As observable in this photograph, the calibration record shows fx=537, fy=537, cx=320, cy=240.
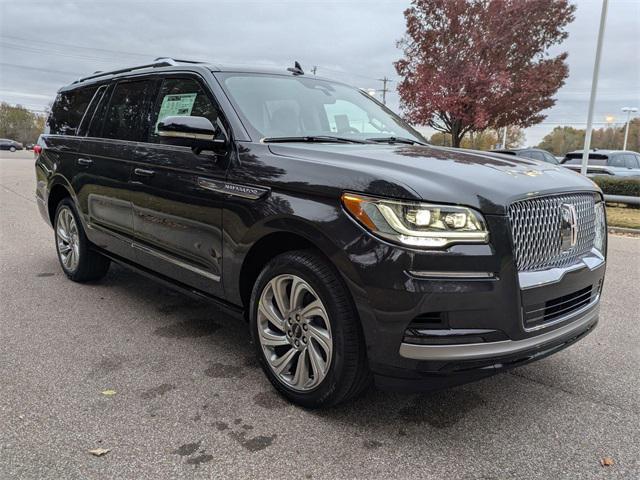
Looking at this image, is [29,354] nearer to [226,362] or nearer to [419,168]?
[226,362]

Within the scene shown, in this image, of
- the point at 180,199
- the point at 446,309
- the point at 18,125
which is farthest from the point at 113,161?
the point at 18,125

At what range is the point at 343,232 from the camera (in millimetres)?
2539

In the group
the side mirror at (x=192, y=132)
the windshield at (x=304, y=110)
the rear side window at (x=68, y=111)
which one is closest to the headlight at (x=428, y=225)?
the windshield at (x=304, y=110)

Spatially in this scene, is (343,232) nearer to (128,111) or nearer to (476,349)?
(476,349)

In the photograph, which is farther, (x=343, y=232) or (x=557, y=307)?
(x=557, y=307)

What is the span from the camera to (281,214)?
9.34 ft

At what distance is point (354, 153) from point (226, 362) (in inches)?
64.7

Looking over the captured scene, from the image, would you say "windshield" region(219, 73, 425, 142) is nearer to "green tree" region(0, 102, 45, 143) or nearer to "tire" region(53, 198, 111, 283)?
"tire" region(53, 198, 111, 283)

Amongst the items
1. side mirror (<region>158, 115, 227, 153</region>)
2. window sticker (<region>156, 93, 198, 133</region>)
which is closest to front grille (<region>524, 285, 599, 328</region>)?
side mirror (<region>158, 115, 227, 153</region>)

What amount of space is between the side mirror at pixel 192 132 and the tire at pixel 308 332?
87cm

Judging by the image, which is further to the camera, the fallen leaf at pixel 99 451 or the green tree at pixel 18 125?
the green tree at pixel 18 125

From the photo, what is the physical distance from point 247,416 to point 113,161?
2.52m

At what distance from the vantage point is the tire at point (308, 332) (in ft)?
8.60

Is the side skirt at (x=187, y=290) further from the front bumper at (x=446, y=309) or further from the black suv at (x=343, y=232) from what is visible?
the front bumper at (x=446, y=309)
